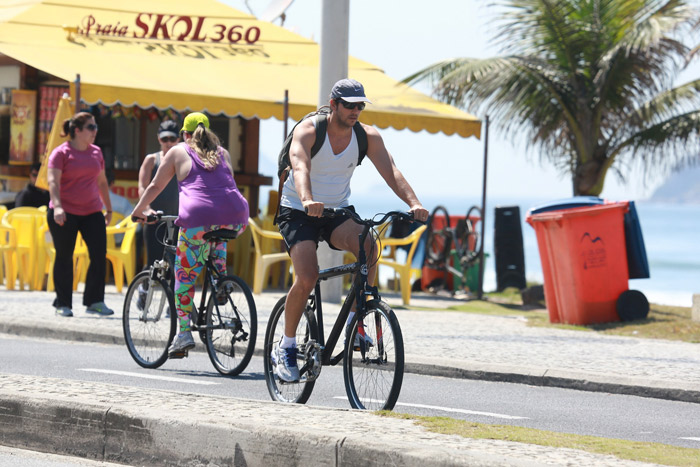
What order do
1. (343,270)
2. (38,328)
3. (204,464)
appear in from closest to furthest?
1. (204,464)
2. (343,270)
3. (38,328)

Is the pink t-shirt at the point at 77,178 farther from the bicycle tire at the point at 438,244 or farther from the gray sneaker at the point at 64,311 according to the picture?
the bicycle tire at the point at 438,244

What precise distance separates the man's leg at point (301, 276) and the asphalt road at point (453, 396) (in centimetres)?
90

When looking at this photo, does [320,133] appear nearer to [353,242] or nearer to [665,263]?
[353,242]

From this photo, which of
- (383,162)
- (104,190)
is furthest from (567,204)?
(383,162)

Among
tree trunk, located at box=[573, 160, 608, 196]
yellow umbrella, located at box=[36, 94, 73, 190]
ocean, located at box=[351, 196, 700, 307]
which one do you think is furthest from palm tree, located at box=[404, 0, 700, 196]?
ocean, located at box=[351, 196, 700, 307]

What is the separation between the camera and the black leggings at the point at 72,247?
11.7 metres

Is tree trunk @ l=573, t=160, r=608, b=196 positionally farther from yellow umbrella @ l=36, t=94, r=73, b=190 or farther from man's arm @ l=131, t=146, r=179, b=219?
man's arm @ l=131, t=146, r=179, b=219

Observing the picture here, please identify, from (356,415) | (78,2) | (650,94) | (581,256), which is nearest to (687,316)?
(581,256)

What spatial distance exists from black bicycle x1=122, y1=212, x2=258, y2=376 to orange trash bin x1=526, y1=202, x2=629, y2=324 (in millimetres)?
5013

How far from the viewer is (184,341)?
8.62 m

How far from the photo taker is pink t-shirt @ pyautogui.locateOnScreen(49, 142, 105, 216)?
37.8 feet

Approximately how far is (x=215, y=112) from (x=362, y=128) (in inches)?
362

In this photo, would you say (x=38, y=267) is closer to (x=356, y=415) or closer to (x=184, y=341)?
(x=184, y=341)

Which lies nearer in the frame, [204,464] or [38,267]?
[204,464]
